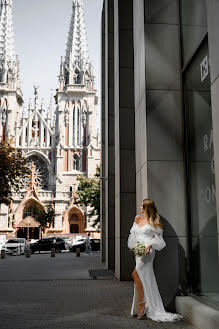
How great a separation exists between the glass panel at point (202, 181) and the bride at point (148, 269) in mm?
743

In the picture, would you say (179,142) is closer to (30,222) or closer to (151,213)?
(151,213)

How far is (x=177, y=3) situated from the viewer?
28.2 feet

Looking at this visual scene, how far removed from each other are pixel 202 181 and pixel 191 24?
10.6 ft

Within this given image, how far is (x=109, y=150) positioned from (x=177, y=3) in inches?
397

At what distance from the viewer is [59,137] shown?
6788cm

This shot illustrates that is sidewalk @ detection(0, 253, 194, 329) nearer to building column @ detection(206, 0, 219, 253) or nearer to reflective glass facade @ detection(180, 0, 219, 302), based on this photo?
reflective glass facade @ detection(180, 0, 219, 302)

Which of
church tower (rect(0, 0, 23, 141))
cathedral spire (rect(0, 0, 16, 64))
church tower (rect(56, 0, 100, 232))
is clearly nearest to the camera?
church tower (rect(56, 0, 100, 232))

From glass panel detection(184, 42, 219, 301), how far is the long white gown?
0.74 m

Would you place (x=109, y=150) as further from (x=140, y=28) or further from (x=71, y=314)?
(x=71, y=314)

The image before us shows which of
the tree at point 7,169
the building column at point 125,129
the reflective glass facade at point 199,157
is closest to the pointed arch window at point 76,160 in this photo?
the tree at point 7,169

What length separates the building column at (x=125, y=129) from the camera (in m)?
12.5

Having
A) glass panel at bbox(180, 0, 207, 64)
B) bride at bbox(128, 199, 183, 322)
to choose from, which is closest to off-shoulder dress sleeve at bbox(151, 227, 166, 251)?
bride at bbox(128, 199, 183, 322)

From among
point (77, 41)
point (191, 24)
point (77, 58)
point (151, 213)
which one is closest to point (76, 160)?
point (77, 58)

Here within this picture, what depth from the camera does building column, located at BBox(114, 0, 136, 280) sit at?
41.0 ft
